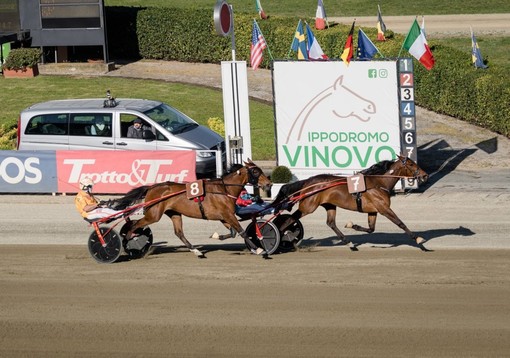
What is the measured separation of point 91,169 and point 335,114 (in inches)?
198

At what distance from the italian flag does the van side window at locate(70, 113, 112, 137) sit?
6.26 meters

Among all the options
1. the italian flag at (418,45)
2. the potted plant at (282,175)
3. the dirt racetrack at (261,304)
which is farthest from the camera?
the potted plant at (282,175)

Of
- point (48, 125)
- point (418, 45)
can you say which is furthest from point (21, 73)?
point (418, 45)

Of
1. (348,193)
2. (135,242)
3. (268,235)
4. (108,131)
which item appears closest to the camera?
(348,193)

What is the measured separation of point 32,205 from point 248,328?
9238 mm

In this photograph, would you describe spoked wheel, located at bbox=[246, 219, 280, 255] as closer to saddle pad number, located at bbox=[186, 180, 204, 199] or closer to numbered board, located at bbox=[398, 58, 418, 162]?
saddle pad number, located at bbox=[186, 180, 204, 199]

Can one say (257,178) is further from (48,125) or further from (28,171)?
(48,125)

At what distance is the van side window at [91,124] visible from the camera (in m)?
20.3

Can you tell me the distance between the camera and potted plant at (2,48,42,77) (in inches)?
1212

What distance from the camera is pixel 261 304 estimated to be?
486 inches

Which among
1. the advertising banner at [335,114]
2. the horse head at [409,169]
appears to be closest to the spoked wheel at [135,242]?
the horse head at [409,169]

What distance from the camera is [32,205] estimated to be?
19562 mm

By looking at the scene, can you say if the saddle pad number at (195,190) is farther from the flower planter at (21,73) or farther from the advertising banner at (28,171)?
the flower planter at (21,73)

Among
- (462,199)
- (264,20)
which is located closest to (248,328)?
(462,199)
